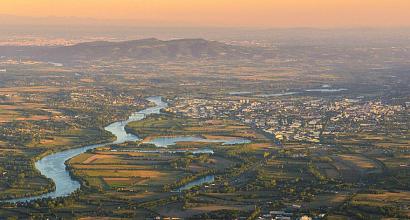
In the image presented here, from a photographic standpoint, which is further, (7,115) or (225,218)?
(7,115)

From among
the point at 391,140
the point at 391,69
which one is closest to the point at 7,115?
the point at 391,140

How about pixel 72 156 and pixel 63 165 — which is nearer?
pixel 63 165

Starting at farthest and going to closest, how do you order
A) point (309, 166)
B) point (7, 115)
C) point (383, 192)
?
point (7, 115)
point (309, 166)
point (383, 192)

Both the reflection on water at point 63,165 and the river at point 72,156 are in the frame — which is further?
the river at point 72,156

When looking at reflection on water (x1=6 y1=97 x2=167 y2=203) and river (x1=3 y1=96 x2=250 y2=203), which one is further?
river (x1=3 y1=96 x2=250 y2=203)

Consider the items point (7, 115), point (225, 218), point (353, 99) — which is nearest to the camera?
point (225, 218)

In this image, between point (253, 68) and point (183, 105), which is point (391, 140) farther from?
point (253, 68)

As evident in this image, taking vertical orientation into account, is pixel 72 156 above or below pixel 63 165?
below

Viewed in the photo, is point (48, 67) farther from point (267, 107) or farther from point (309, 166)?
point (309, 166)

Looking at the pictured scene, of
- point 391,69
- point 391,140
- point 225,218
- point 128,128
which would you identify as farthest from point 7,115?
point 391,69
